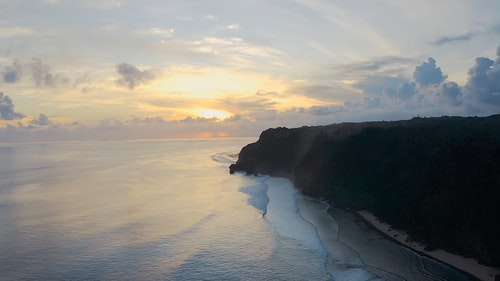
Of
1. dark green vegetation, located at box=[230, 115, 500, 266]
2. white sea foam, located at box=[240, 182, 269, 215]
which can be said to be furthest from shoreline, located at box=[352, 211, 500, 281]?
white sea foam, located at box=[240, 182, 269, 215]

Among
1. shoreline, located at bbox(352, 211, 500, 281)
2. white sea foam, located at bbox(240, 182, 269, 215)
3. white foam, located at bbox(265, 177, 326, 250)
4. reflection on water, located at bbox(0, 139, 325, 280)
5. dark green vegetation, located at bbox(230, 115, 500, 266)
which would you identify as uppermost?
dark green vegetation, located at bbox(230, 115, 500, 266)

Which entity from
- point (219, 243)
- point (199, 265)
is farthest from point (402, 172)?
point (199, 265)

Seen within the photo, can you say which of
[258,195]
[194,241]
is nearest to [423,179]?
[194,241]

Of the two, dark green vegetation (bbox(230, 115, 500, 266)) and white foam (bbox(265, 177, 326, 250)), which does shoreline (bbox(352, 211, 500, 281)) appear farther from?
white foam (bbox(265, 177, 326, 250))

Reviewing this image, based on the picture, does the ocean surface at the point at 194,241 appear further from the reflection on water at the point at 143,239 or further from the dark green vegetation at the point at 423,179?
the dark green vegetation at the point at 423,179

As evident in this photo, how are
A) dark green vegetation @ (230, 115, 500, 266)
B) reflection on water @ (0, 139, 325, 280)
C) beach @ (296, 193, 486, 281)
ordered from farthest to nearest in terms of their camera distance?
dark green vegetation @ (230, 115, 500, 266) → reflection on water @ (0, 139, 325, 280) → beach @ (296, 193, 486, 281)

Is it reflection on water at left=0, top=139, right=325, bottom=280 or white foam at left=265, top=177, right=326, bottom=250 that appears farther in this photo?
white foam at left=265, top=177, right=326, bottom=250

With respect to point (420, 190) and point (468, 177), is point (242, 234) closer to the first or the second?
point (420, 190)

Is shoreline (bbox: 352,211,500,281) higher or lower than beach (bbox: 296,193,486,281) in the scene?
higher
